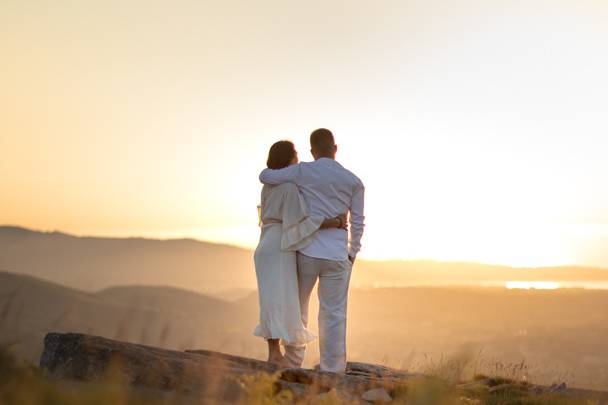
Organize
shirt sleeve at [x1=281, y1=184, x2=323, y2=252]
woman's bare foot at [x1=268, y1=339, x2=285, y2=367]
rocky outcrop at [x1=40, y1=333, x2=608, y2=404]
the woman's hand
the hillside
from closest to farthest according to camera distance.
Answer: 1. rocky outcrop at [x1=40, y1=333, x2=608, y2=404]
2. shirt sleeve at [x1=281, y1=184, x2=323, y2=252]
3. the woman's hand
4. woman's bare foot at [x1=268, y1=339, x2=285, y2=367]
5. the hillside

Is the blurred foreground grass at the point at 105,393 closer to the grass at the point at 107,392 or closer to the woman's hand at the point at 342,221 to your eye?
the grass at the point at 107,392

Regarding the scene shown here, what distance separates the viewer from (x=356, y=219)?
996 centimetres

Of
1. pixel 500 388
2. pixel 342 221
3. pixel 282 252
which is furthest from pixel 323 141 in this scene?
pixel 500 388

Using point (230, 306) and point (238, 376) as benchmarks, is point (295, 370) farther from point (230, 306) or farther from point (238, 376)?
point (230, 306)

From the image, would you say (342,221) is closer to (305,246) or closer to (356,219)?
(356,219)

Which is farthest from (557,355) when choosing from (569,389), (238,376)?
(238,376)

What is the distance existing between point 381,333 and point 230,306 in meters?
63.3

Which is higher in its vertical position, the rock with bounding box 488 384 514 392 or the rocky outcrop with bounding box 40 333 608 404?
the rocky outcrop with bounding box 40 333 608 404

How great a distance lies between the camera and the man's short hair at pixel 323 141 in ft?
32.7

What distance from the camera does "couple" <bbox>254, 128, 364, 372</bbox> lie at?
974cm

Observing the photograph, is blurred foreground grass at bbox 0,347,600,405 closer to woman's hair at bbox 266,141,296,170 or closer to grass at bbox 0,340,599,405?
grass at bbox 0,340,599,405

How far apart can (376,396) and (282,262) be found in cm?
202

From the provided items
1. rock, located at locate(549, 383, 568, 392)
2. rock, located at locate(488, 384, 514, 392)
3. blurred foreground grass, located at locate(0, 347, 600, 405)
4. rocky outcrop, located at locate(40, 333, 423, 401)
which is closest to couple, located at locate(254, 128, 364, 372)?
rocky outcrop, located at locate(40, 333, 423, 401)

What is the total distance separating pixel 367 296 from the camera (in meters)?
148
